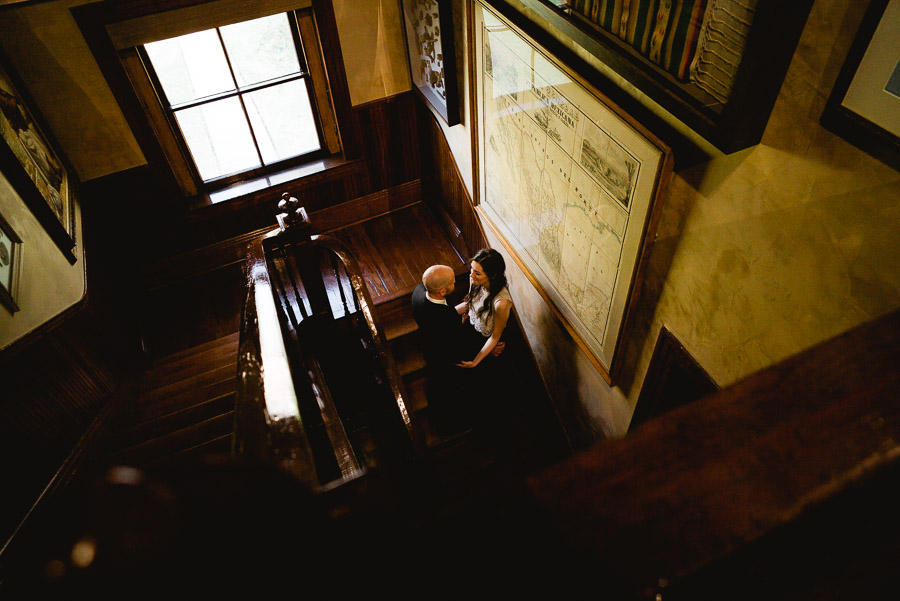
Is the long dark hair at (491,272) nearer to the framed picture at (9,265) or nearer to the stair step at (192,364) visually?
the stair step at (192,364)

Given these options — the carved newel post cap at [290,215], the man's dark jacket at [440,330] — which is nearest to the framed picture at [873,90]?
the man's dark jacket at [440,330]

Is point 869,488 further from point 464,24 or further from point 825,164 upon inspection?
point 464,24

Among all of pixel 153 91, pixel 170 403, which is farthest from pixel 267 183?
pixel 170 403

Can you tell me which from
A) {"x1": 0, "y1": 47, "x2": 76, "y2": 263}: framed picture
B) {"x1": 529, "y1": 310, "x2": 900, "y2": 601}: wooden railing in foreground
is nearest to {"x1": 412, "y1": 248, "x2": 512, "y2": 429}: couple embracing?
{"x1": 0, "y1": 47, "x2": 76, "y2": 263}: framed picture

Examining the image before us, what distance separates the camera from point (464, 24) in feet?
9.88

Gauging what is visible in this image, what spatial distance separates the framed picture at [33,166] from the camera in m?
2.73

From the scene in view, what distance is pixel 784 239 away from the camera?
148cm

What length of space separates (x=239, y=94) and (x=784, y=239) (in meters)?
3.62

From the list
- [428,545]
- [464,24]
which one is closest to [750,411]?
[428,545]

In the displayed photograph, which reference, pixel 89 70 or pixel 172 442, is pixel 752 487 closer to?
pixel 172 442

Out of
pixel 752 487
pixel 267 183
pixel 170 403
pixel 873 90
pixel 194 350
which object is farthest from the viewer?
pixel 267 183

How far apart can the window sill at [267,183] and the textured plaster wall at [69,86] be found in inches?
20.7

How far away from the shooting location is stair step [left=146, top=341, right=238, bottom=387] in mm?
3613

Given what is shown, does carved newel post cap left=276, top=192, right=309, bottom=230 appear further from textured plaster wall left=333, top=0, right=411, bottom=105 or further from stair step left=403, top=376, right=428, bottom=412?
textured plaster wall left=333, top=0, right=411, bottom=105
